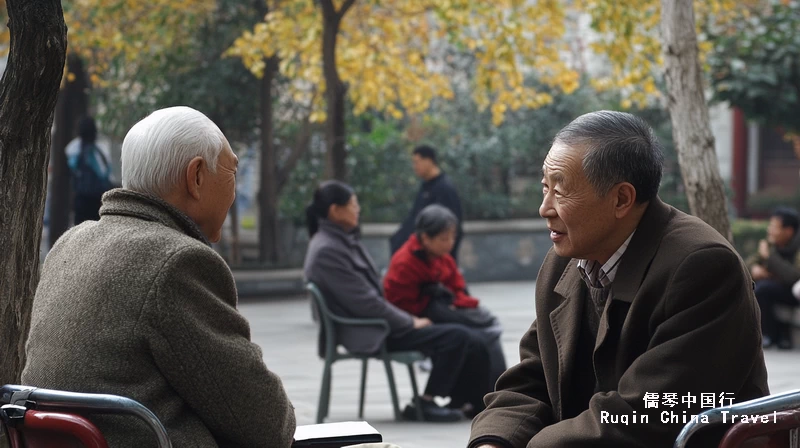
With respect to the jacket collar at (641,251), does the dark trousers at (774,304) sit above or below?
below

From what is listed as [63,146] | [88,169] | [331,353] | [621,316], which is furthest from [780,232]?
[63,146]

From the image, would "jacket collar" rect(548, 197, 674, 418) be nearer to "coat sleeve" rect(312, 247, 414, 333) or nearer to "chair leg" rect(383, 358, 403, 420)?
"coat sleeve" rect(312, 247, 414, 333)

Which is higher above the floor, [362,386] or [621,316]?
[621,316]

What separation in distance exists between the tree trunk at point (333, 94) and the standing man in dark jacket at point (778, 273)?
402cm

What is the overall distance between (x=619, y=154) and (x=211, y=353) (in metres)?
1.08

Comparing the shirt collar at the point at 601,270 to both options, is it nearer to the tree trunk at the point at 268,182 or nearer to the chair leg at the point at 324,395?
the chair leg at the point at 324,395

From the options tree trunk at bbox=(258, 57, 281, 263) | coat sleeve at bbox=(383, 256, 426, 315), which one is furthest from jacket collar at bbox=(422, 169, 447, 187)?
tree trunk at bbox=(258, 57, 281, 263)

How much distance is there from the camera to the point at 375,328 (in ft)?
23.1

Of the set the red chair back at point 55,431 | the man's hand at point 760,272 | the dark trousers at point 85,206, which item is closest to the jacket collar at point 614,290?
Result: the red chair back at point 55,431

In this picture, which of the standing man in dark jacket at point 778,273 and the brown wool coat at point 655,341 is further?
the standing man in dark jacket at point 778,273

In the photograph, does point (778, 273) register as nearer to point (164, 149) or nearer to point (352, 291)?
point (352, 291)

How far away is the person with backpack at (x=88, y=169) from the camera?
1217 cm

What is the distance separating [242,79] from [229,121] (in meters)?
0.67

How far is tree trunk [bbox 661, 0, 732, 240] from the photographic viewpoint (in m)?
5.85
